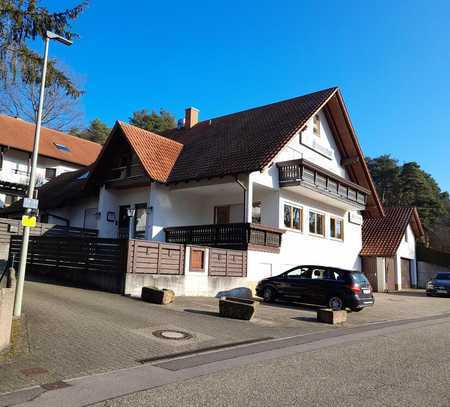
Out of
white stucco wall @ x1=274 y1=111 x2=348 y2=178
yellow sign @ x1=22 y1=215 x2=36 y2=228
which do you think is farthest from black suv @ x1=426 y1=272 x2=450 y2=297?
yellow sign @ x1=22 y1=215 x2=36 y2=228

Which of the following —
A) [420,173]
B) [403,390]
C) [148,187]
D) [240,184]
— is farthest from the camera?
[420,173]

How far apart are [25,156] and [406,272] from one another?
32815 mm

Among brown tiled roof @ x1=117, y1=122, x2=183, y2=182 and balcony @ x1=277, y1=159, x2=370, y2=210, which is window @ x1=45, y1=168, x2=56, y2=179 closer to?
brown tiled roof @ x1=117, y1=122, x2=183, y2=182

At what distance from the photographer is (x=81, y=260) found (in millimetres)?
16703

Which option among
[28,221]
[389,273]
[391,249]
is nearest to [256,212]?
[391,249]

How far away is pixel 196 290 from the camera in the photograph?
55.3ft

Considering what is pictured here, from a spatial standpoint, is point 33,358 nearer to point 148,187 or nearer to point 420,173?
point 148,187

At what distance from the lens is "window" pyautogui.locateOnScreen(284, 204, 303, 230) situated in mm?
22812

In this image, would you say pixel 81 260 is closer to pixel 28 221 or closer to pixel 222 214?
pixel 28 221

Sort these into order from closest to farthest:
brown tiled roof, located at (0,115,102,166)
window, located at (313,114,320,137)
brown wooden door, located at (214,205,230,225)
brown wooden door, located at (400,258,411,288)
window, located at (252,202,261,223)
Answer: window, located at (252,202,261,223) → brown wooden door, located at (214,205,230,225) → window, located at (313,114,320,137) → brown wooden door, located at (400,258,411,288) → brown tiled roof, located at (0,115,102,166)

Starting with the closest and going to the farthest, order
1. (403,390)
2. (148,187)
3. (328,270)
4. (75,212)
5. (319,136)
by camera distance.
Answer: (403,390)
(328,270)
(148,187)
(319,136)
(75,212)

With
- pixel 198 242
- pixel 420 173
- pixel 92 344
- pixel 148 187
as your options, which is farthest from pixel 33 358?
pixel 420 173

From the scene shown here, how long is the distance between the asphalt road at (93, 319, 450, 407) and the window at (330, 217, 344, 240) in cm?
1875

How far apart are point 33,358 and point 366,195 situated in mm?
24628
